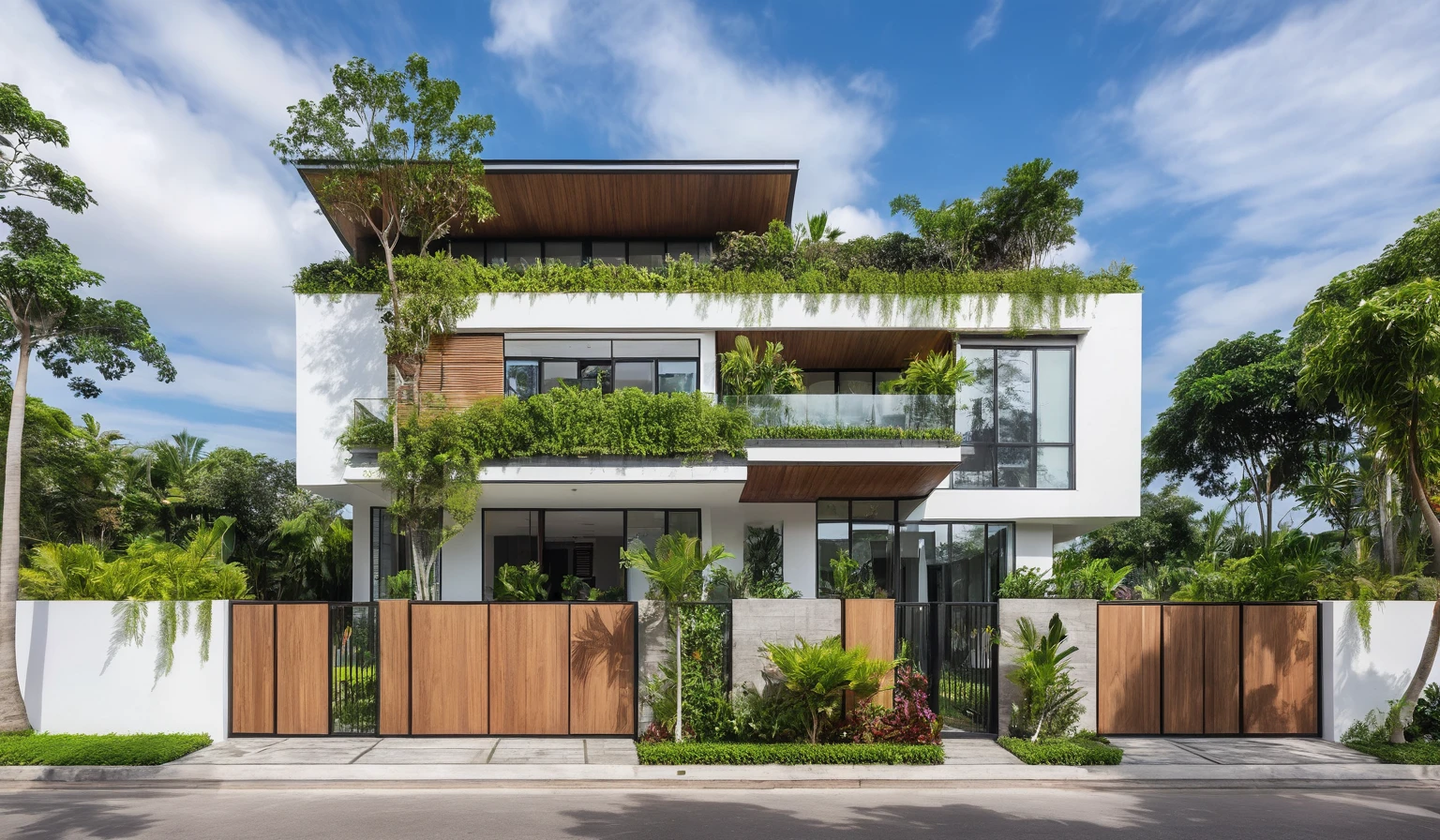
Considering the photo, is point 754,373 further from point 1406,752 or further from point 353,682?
point 1406,752

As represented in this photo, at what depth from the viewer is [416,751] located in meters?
11.0

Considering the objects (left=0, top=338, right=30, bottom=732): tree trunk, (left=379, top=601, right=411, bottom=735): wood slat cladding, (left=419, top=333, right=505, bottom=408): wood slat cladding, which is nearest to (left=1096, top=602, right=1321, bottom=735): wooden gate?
(left=379, top=601, right=411, bottom=735): wood slat cladding

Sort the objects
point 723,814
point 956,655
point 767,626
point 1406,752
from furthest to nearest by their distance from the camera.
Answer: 1. point 956,655
2. point 767,626
3. point 1406,752
4. point 723,814

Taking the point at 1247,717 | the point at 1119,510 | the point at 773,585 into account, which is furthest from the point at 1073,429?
the point at 773,585

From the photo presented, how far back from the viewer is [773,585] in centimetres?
1191

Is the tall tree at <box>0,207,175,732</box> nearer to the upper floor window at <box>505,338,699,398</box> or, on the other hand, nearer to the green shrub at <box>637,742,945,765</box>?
the upper floor window at <box>505,338,699,398</box>

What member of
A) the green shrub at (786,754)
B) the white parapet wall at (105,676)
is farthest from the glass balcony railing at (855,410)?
the white parapet wall at (105,676)

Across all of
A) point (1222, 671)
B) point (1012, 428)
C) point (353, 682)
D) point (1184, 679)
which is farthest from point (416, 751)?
point (1012, 428)

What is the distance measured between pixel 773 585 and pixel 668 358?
6.07 meters

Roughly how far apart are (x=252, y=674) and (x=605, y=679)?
515 cm

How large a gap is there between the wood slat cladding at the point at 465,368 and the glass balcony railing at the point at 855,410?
4.82 m

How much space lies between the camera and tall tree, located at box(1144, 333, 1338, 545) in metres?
30.7

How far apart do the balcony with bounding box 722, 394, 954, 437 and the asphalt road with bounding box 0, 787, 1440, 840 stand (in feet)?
21.7

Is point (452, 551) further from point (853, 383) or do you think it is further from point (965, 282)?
point (965, 282)
